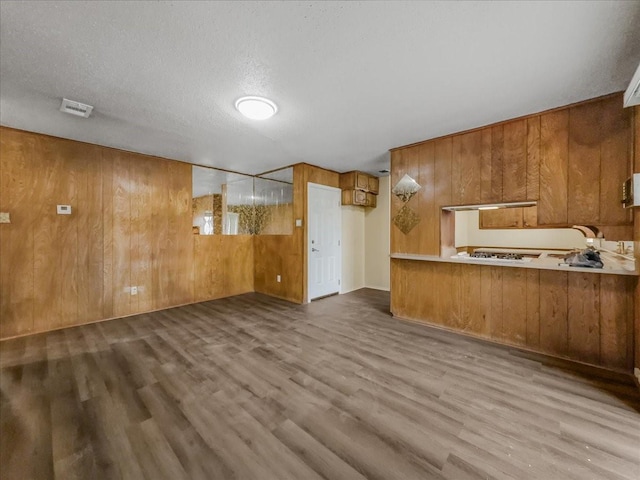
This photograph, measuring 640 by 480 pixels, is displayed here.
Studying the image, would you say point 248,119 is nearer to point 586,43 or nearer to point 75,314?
point 586,43

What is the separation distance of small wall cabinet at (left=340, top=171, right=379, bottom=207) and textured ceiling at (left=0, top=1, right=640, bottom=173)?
2.07 meters

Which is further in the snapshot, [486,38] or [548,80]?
[548,80]

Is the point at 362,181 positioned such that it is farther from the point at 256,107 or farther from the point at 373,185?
the point at 256,107

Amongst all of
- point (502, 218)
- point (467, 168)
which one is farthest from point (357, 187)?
point (502, 218)

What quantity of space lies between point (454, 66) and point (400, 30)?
23.3 inches

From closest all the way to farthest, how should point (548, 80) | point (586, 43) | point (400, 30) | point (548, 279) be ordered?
point (400, 30) < point (586, 43) < point (548, 80) < point (548, 279)

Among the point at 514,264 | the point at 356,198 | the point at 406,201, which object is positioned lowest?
the point at 514,264

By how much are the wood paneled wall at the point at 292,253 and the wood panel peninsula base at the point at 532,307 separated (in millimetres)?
1827

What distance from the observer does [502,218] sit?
491 cm

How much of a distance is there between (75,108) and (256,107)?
1736 mm

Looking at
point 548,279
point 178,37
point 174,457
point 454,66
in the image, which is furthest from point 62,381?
point 548,279

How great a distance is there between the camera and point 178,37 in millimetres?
1605

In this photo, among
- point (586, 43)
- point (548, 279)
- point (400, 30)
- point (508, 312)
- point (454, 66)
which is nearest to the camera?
point (400, 30)

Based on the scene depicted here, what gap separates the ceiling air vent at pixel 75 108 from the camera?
2.34 meters
